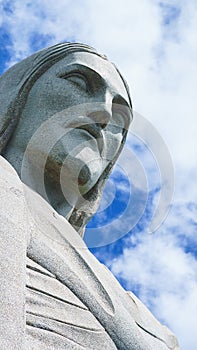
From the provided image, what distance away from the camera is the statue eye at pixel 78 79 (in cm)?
859

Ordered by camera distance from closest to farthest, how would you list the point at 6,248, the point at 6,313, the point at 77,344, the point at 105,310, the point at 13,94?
the point at 6,313, the point at 6,248, the point at 77,344, the point at 105,310, the point at 13,94

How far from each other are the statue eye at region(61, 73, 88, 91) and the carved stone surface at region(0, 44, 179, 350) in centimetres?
1

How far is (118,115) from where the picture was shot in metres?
8.99

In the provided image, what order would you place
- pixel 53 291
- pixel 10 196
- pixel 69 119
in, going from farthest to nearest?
pixel 69 119, pixel 53 291, pixel 10 196

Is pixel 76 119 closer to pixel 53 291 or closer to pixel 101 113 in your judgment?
pixel 101 113

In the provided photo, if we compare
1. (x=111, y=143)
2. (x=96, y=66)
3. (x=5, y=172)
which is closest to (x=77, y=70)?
(x=96, y=66)

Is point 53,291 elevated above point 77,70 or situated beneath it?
situated beneath

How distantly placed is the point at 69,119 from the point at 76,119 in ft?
0.25

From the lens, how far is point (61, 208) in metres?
8.41

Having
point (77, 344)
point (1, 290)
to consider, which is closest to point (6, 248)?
point (1, 290)

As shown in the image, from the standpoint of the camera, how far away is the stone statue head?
27.0ft

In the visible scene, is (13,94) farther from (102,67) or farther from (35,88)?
(102,67)

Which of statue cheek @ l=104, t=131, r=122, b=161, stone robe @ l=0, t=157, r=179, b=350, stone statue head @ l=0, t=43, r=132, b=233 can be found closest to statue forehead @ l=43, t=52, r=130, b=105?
stone statue head @ l=0, t=43, r=132, b=233

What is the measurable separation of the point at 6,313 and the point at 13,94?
4111 mm
